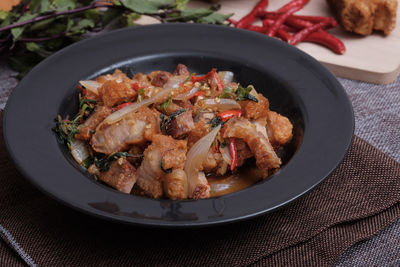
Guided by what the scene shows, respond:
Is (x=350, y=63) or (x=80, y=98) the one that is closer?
(x=80, y=98)

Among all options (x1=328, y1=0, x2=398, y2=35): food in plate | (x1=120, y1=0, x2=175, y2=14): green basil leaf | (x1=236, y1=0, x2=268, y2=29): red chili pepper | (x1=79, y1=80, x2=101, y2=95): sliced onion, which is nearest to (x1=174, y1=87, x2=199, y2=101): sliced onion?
(x1=79, y1=80, x2=101, y2=95): sliced onion

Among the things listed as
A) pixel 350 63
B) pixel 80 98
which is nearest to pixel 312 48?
pixel 350 63

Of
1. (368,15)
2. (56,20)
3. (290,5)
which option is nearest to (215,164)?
(56,20)

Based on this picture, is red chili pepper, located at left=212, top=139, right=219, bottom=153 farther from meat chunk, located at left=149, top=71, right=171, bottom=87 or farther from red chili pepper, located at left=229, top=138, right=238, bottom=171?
meat chunk, located at left=149, top=71, right=171, bottom=87

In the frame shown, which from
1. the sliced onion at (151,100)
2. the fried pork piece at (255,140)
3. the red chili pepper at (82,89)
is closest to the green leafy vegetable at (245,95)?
the fried pork piece at (255,140)

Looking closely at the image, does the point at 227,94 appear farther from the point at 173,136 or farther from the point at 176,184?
the point at 176,184

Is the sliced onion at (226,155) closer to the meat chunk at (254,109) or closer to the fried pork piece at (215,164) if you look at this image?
the fried pork piece at (215,164)

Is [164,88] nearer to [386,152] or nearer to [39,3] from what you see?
[386,152]
